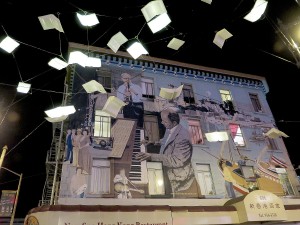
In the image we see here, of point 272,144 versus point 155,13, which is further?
point 272,144

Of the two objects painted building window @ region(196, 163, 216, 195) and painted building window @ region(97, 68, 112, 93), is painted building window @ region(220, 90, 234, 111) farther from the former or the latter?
painted building window @ region(97, 68, 112, 93)

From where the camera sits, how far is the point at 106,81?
15023 mm

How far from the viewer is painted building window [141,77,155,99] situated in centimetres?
1550

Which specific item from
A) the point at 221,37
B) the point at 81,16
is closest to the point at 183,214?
the point at 221,37

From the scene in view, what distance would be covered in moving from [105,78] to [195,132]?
6.45m

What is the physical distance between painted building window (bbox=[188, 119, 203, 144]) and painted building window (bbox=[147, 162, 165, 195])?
9.62ft

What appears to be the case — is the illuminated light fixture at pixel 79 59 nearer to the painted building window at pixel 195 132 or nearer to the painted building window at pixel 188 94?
the painted building window at pixel 195 132

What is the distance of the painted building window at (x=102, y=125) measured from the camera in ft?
43.4

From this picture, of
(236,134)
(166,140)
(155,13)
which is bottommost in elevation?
(166,140)

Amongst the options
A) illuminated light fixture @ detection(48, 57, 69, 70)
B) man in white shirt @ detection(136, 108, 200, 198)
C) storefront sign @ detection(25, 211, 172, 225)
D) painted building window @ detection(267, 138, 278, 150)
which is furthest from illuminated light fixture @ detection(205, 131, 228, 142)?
illuminated light fixture @ detection(48, 57, 69, 70)

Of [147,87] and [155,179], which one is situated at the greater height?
[147,87]

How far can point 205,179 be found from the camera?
45.0 ft

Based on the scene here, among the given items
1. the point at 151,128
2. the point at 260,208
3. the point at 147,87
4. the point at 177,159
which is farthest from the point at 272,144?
the point at 147,87

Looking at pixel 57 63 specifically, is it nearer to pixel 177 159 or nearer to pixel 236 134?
pixel 177 159
